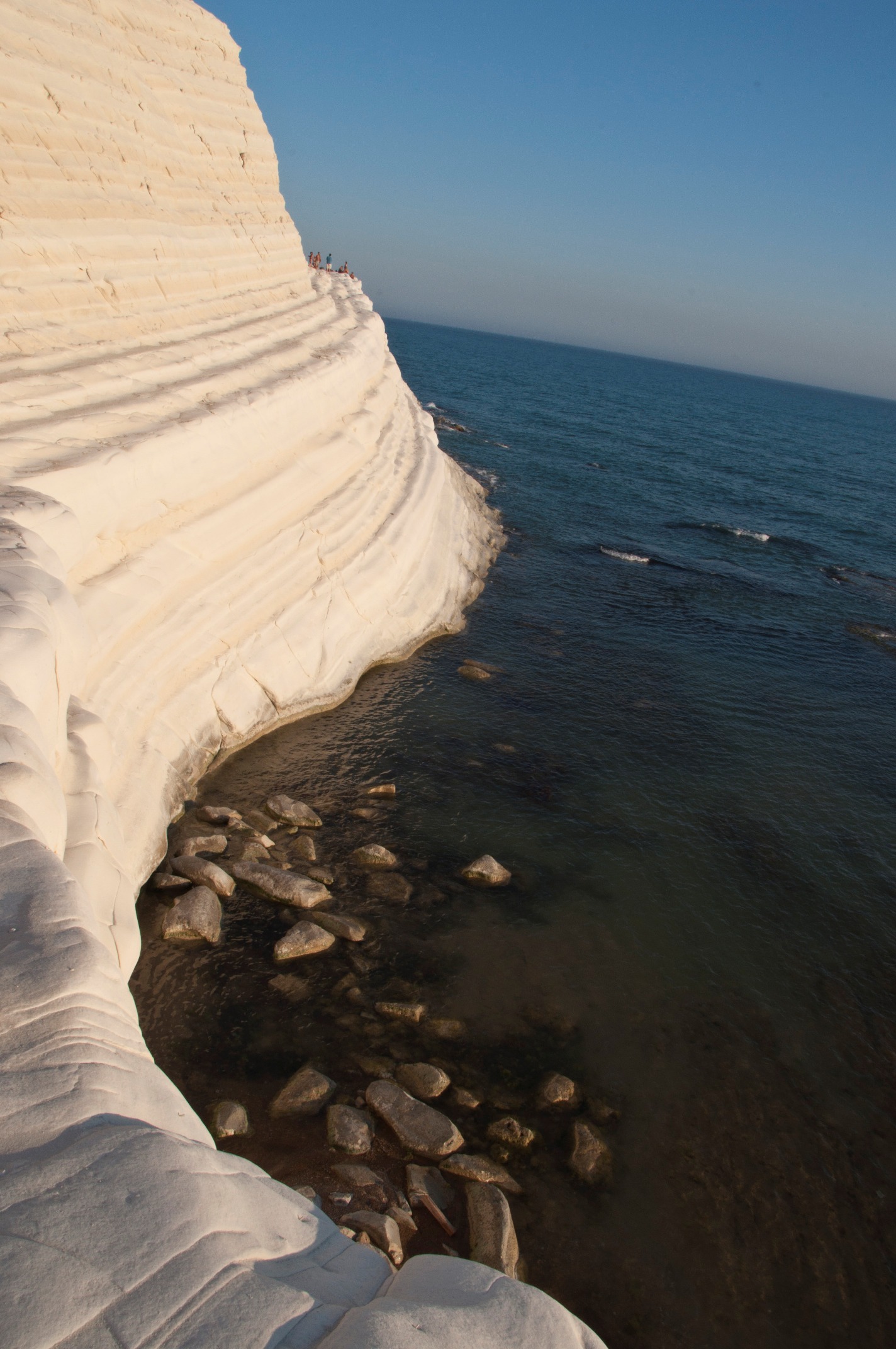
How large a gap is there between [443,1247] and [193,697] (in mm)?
6854

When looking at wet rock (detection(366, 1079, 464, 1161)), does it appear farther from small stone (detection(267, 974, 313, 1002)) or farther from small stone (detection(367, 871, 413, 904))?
small stone (detection(367, 871, 413, 904))

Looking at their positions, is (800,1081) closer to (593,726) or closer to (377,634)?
(593,726)

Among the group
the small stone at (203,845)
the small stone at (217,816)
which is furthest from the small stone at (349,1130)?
the small stone at (217,816)

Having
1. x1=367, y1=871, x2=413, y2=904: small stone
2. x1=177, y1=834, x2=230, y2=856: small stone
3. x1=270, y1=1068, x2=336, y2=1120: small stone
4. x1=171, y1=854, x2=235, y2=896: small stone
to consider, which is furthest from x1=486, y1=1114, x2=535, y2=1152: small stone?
x1=177, y1=834, x2=230, y2=856: small stone

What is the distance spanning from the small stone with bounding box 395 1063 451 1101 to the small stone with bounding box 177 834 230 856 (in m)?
3.33

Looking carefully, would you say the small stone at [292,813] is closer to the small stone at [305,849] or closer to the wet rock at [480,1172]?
the small stone at [305,849]

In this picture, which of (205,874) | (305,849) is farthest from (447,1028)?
(205,874)

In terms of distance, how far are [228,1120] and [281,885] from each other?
270cm

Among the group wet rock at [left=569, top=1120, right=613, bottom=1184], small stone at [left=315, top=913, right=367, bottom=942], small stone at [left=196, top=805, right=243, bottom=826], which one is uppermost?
small stone at [left=196, top=805, right=243, bottom=826]

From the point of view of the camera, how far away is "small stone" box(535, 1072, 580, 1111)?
7.26 metres

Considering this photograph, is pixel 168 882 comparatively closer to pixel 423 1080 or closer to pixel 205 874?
pixel 205 874

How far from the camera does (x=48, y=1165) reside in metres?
3.19

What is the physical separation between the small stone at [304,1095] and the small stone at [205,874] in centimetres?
234

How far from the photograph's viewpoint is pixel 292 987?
311 inches
